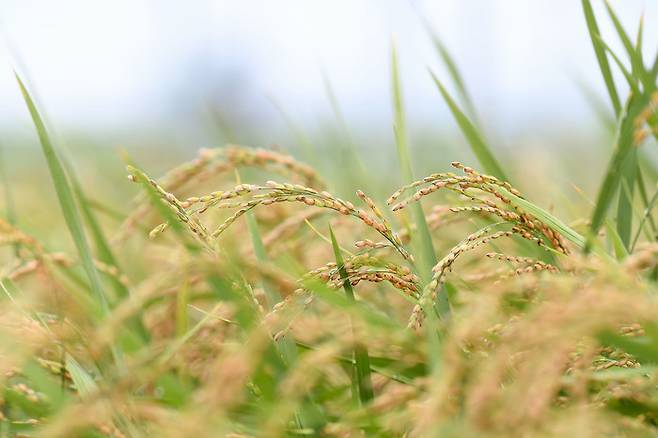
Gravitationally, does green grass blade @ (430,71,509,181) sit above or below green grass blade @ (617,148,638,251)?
above

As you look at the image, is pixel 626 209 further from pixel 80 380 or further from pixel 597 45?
pixel 80 380

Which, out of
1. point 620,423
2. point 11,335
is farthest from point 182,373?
point 620,423

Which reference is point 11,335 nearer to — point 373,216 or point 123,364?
point 123,364

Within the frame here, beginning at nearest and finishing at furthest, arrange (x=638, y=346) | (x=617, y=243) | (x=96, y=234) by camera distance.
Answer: (x=638, y=346)
(x=617, y=243)
(x=96, y=234)

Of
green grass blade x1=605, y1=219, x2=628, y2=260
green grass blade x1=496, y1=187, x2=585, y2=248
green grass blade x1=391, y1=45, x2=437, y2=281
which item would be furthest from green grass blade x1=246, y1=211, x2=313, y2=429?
green grass blade x1=605, y1=219, x2=628, y2=260

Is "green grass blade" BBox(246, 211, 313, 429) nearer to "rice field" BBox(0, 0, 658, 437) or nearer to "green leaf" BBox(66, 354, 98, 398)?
"rice field" BBox(0, 0, 658, 437)

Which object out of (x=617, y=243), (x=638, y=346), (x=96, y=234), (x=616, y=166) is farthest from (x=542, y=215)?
(x=96, y=234)
